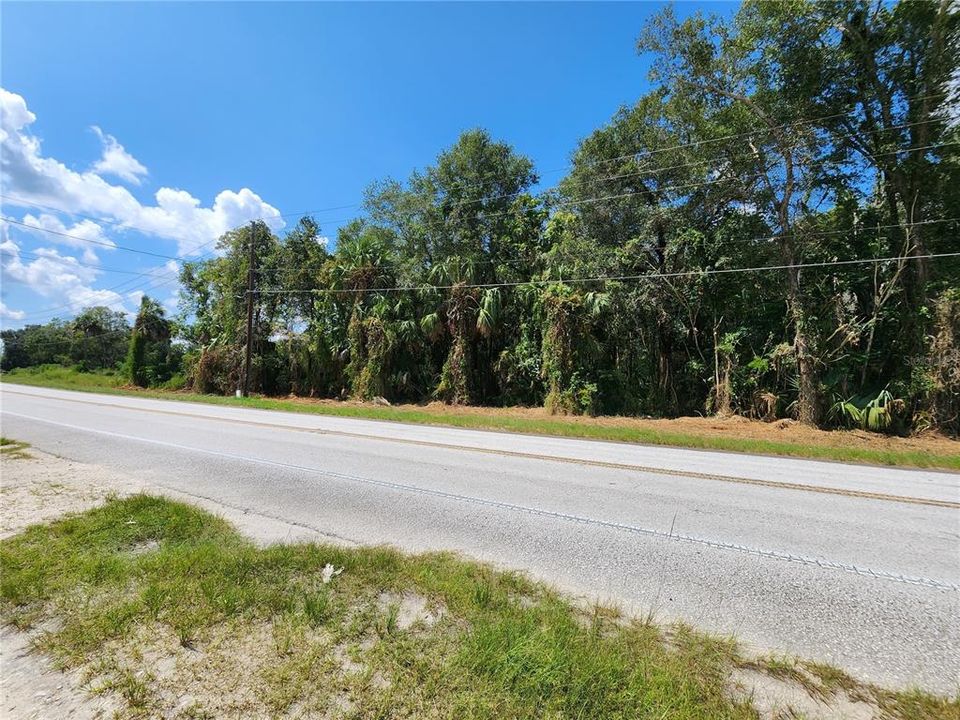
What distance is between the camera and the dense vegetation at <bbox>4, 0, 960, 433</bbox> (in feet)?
44.9

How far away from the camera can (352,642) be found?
260 centimetres

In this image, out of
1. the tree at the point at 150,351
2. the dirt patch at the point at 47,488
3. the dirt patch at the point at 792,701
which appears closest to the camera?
the dirt patch at the point at 792,701

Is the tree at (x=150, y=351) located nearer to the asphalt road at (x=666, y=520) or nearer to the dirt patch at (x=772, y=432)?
the asphalt road at (x=666, y=520)

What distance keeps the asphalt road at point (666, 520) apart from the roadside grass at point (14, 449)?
0.42m

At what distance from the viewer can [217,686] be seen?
2.22 meters

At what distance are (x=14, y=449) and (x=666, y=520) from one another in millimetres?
11266

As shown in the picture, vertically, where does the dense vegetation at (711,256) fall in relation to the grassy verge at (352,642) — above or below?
above

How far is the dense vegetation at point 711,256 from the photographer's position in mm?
13680

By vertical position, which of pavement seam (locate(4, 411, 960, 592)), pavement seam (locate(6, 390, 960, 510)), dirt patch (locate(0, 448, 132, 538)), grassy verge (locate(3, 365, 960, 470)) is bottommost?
dirt patch (locate(0, 448, 132, 538))

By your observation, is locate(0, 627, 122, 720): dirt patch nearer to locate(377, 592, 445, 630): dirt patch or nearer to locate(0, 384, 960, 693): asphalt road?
locate(377, 592, 445, 630): dirt patch

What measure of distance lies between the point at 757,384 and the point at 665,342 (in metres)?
3.66

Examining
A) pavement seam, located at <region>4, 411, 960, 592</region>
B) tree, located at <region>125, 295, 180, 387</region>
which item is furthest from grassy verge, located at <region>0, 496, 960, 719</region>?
tree, located at <region>125, 295, 180, 387</region>

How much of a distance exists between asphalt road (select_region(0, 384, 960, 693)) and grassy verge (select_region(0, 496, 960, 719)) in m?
0.52

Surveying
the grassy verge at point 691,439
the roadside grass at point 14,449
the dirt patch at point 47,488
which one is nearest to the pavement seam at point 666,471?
the grassy verge at point 691,439
